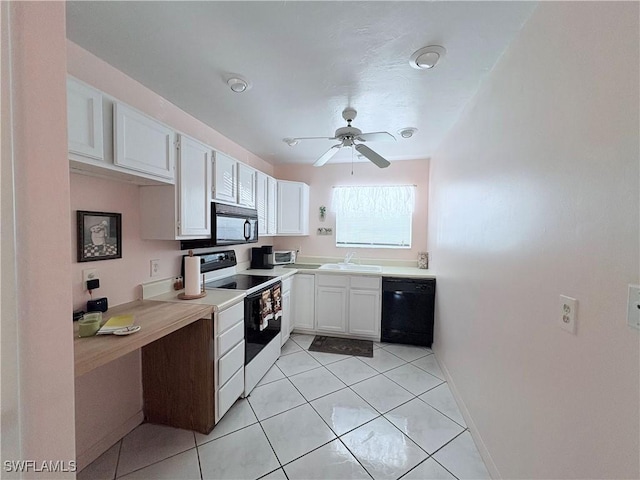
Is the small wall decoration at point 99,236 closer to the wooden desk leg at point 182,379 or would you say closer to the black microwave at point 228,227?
the black microwave at point 228,227

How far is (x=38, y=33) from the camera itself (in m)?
0.55

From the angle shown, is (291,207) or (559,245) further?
(291,207)

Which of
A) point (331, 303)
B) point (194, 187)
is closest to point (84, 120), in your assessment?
point (194, 187)

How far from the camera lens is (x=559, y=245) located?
101 centimetres

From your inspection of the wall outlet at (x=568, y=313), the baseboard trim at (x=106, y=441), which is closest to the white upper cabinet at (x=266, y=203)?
the baseboard trim at (x=106, y=441)

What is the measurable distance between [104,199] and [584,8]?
8.13 feet

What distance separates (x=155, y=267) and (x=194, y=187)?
70cm

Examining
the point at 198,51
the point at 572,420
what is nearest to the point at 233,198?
the point at 198,51

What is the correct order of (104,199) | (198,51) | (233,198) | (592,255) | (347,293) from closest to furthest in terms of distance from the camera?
(592,255) → (198,51) → (104,199) → (233,198) → (347,293)

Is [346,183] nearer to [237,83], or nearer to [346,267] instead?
[346,267]

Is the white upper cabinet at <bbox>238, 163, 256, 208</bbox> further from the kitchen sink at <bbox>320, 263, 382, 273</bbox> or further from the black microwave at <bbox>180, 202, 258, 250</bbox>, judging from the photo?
the kitchen sink at <bbox>320, 263, 382, 273</bbox>

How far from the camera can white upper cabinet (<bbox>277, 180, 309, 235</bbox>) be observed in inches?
144

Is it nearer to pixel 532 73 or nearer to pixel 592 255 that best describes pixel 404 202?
pixel 532 73

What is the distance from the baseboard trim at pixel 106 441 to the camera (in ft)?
4.97
